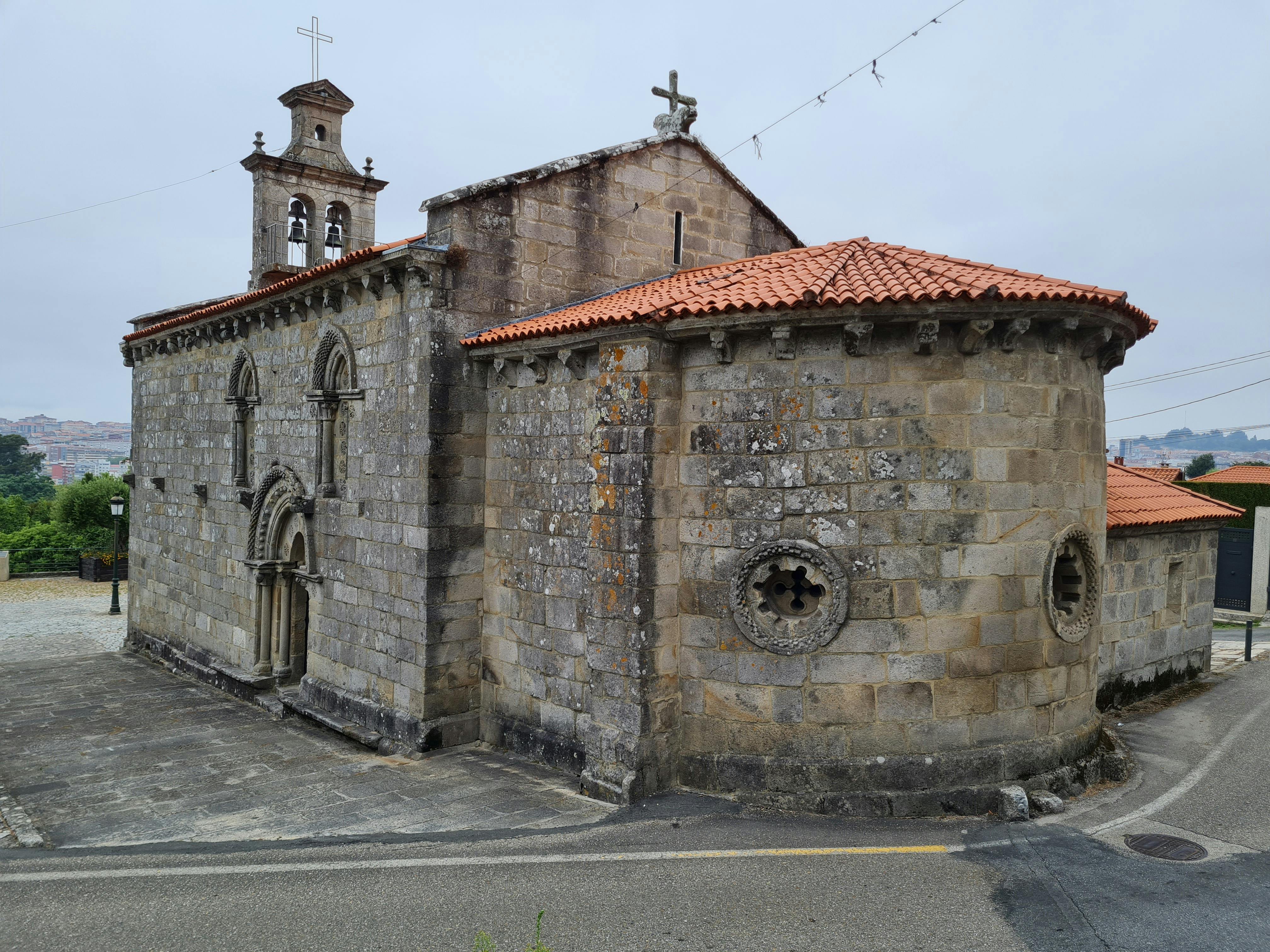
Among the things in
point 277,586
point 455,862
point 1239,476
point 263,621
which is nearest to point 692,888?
point 455,862

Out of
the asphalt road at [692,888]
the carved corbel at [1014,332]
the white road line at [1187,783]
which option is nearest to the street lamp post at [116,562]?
the asphalt road at [692,888]

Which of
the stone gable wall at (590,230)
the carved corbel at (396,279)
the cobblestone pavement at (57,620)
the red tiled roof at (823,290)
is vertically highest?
the stone gable wall at (590,230)

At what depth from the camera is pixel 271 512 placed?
527 inches

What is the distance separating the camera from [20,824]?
27.5ft

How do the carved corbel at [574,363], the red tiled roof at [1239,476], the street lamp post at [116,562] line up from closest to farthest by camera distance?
1. the carved corbel at [574,363]
2. the street lamp post at [116,562]
3. the red tiled roof at [1239,476]

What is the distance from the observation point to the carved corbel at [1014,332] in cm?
762

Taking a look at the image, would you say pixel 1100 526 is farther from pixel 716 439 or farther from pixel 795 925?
pixel 795 925

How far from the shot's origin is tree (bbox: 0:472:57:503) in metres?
68.6

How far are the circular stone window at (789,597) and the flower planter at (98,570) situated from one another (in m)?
27.2

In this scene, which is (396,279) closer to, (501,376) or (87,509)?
(501,376)

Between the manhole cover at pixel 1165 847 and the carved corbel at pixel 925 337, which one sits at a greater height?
the carved corbel at pixel 925 337

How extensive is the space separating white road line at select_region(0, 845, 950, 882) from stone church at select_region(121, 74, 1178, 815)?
0.79 meters

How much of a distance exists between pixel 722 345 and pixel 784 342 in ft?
1.81

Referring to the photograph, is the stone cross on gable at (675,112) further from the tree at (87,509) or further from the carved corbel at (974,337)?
the tree at (87,509)
